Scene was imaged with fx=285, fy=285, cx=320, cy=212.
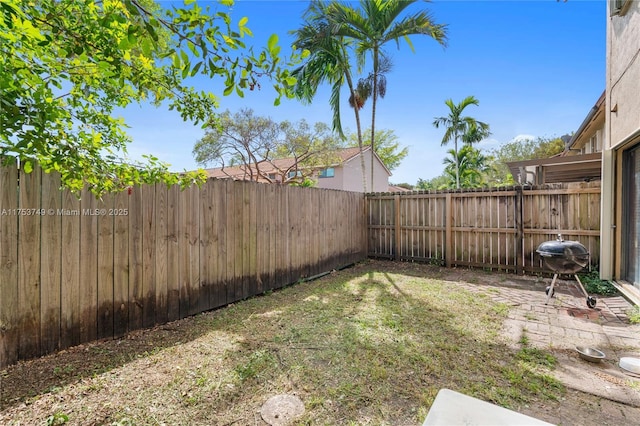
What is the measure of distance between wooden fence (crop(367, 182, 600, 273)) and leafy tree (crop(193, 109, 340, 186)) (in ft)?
13.8

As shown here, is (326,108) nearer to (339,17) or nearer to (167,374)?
(339,17)

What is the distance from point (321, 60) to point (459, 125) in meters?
10.6

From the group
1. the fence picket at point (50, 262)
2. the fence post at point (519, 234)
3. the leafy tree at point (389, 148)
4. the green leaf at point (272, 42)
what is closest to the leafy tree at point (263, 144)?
the fence post at point (519, 234)

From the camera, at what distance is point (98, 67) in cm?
159

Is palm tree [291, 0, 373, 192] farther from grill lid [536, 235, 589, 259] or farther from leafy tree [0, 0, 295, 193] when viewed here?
grill lid [536, 235, 589, 259]

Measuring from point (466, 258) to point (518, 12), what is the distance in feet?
15.3

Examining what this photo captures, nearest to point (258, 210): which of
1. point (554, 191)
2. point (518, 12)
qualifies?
point (554, 191)

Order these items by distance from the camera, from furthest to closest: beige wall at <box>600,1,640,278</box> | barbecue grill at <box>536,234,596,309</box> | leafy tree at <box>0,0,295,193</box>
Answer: beige wall at <box>600,1,640,278</box> → barbecue grill at <box>536,234,596,309</box> → leafy tree at <box>0,0,295,193</box>

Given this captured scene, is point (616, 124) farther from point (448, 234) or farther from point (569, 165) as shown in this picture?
point (448, 234)

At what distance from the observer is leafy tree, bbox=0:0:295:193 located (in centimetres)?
108

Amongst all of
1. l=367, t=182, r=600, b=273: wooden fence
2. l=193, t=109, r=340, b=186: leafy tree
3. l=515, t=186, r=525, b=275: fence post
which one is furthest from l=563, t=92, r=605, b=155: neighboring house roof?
l=193, t=109, r=340, b=186: leafy tree

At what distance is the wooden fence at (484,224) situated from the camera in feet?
16.1

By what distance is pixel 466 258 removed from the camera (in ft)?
19.4

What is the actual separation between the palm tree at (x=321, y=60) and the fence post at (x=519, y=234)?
5489 mm
